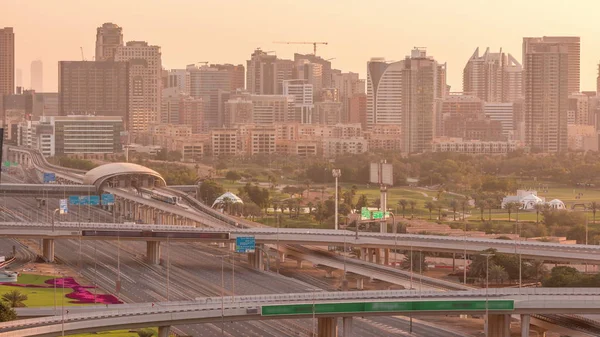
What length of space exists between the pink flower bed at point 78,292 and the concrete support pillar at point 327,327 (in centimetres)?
1228

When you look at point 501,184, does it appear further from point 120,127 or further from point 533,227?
point 120,127

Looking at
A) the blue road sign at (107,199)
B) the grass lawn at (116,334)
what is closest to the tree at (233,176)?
the blue road sign at (107,199)

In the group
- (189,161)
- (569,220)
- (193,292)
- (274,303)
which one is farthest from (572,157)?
(274,303)

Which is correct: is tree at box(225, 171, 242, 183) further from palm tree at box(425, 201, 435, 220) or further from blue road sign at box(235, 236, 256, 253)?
blue road sign at box(235, 236, 256, 253)

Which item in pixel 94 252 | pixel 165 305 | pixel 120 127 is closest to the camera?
pixel 165 305

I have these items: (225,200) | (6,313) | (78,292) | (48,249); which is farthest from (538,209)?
(6,313)

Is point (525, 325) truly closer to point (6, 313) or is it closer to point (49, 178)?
point (6, 313)

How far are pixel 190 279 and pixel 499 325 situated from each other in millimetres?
21749

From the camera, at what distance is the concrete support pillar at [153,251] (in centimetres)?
8050

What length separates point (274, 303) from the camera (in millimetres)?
54375

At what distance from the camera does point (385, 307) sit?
54.4 m

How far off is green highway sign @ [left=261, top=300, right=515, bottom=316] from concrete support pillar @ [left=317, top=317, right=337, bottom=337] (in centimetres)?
89

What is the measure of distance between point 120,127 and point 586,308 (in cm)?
14589

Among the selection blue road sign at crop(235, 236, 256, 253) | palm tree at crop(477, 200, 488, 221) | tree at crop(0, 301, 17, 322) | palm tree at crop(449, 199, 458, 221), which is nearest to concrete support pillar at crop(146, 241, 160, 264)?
blue road sign at crop(235, 236, 256, 253)
